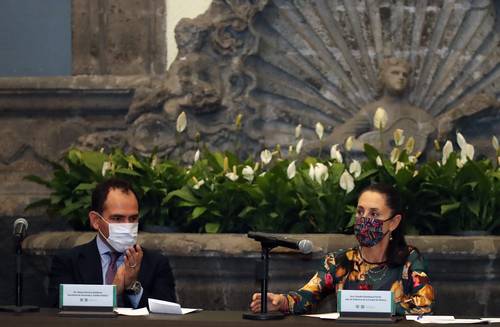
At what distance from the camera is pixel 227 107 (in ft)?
29.5

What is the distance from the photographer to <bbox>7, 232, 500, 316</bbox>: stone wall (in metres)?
6.99

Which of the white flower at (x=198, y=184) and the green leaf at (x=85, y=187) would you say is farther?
the green leaf at (x=85, y=187)

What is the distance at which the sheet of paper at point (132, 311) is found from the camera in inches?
225

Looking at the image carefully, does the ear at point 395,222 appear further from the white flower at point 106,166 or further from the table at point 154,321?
the white flower at point 106,166

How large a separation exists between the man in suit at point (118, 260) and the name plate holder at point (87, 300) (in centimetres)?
51

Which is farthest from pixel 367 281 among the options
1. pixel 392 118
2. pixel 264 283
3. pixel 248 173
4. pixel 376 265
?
pixel 392 118

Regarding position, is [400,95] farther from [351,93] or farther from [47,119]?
[47,119]

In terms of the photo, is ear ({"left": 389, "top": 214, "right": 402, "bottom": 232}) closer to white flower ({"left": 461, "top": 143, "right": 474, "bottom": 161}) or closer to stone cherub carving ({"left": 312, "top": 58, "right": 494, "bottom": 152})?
white flower ({"left": 461, "top": 143, "right": 474, "bottom": 161})

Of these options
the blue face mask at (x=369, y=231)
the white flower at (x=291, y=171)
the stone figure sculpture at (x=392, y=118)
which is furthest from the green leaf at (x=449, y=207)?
the stone figure sculpture at (x=392, y=118)

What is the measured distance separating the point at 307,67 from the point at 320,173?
6.09 ft

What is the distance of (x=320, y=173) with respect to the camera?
7.45 meters

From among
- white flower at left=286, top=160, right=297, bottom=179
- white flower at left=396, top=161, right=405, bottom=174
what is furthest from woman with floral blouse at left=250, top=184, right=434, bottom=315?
white flower at left=286, top=160, right=297, bottom=179

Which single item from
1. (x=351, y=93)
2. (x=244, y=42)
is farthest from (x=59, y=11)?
(x=351, y=93)

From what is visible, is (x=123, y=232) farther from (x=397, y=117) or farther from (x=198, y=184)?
(x=397, y=117)
